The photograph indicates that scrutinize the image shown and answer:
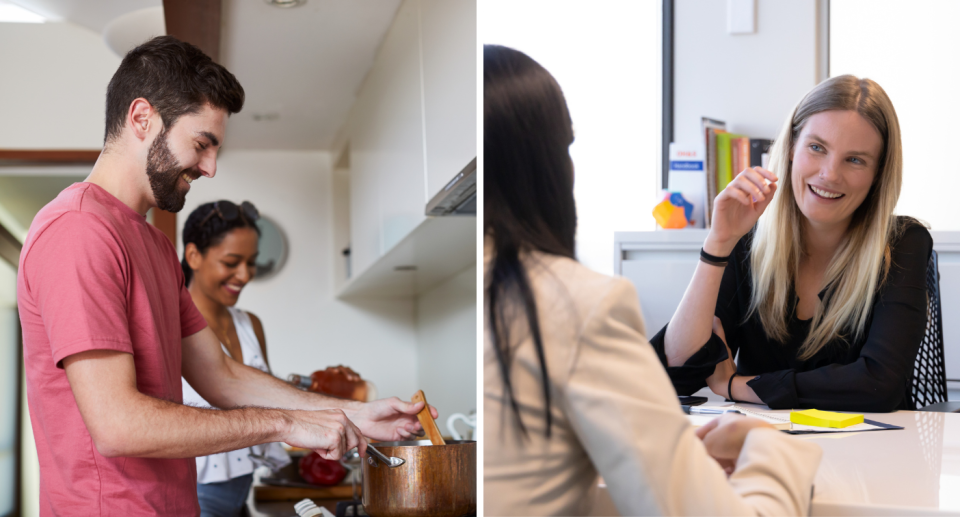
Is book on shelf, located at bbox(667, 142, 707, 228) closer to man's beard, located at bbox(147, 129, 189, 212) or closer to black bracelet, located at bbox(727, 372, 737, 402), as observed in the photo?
black bracelet, located at bbox(727, 372, 737, 402)

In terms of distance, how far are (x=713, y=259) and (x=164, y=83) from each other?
82cm

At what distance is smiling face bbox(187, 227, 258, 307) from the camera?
1848mm

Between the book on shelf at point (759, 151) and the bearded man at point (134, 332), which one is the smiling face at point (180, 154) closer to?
the bearded man at point (134, 332)

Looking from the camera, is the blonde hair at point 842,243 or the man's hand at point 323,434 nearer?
the blonde hair at point 842,243

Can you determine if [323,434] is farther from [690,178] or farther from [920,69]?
[920,69]

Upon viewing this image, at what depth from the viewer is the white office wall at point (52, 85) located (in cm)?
287

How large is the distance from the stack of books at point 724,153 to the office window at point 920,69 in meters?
0.10

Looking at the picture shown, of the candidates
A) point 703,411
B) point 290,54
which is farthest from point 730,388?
point 290,54

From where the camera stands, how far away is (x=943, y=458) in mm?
534

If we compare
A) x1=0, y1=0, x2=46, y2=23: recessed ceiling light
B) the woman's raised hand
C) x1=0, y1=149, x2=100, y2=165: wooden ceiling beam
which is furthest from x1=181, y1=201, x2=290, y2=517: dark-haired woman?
x1=0, y1=0, x2=46, y2=23: recessed ceiling light

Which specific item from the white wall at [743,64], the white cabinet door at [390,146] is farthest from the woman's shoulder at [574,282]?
the white cabinet door at [390,146]

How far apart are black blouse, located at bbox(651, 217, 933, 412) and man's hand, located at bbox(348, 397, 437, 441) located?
2.11 ft

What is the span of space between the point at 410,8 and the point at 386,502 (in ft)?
3.62

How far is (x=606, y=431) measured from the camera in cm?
42
